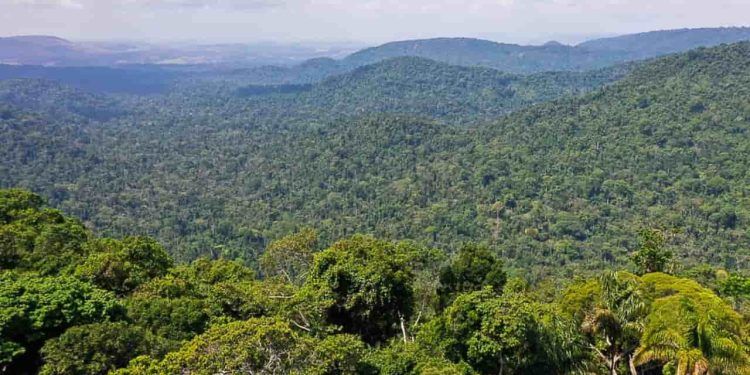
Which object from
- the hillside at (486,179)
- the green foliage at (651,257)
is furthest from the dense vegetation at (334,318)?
the hillside at (486,179)

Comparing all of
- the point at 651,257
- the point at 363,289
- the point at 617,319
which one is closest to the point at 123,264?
the point at 363,289

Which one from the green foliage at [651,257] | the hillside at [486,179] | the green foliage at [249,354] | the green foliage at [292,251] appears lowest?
the hillside at [486,179]

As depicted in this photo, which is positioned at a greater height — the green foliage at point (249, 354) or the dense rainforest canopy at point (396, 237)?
the green foliage at point (249, 354)

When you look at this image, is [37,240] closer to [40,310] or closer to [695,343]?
[40,310]

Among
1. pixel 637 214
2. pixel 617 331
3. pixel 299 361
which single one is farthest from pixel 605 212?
pixel 299 361

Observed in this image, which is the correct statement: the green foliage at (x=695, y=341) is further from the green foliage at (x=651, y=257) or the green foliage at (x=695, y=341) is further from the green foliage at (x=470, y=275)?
the green foliage at (x=651, y=257)

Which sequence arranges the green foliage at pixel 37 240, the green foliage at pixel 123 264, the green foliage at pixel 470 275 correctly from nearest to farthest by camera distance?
1. the green foliage at pixel 123 264
2. the green foliage at pixel 37 240
3. the green foliage at pixel 470 275

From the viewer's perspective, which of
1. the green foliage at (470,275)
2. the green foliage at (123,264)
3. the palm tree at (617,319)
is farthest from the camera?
the green foliage at (470,275)
